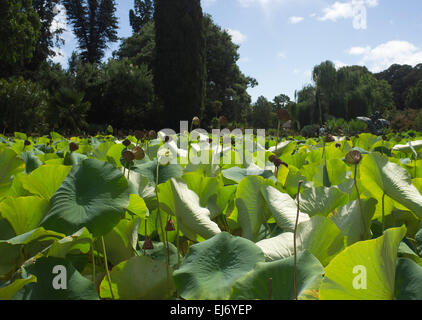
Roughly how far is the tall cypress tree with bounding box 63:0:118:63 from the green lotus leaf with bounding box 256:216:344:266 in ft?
99.5

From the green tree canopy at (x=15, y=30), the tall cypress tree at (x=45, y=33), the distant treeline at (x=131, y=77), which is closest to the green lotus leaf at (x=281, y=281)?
the distant treeline at (x=131, y=77)

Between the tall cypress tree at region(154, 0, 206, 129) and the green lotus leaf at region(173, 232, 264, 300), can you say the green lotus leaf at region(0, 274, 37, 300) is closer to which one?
the green lotus leaf at region(173, 232, 264, 300)

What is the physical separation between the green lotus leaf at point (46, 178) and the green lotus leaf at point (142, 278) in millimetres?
208

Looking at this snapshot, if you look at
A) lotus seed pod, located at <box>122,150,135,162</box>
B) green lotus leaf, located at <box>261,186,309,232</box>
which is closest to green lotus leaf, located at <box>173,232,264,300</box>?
green lotus leaf, located at <box>261,186,309,232</box>

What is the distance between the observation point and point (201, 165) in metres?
0.88

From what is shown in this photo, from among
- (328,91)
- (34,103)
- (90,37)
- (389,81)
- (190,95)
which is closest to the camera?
(34,103)

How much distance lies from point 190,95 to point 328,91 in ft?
66.2

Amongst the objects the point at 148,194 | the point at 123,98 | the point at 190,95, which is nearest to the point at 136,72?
the point at 123,98

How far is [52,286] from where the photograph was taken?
1.18 ft

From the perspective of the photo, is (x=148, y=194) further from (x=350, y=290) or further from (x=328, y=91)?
(x=328, y=91)

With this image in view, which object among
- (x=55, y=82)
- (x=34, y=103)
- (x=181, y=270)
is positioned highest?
(x=55, y=82)

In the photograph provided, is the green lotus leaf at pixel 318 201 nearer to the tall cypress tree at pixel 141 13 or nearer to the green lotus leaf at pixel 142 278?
the green lotus leaf at pixel 142 278

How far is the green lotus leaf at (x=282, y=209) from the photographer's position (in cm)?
49

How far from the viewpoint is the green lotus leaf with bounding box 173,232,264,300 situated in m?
0.37
